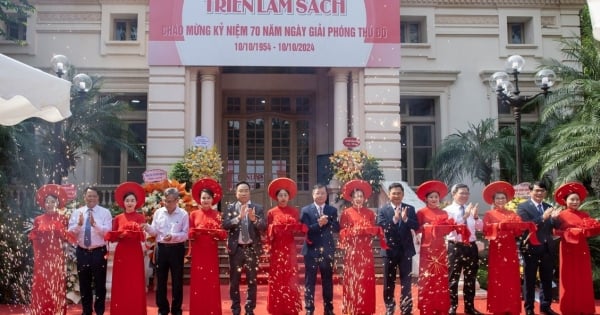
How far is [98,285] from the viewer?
7.75 metres

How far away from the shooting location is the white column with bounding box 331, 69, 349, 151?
601 inches

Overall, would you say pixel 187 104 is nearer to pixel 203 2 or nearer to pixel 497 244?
pixel 203 2

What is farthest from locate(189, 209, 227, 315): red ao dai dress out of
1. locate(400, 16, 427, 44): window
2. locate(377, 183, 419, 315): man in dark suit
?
locate(400, 16, 427, 44): window

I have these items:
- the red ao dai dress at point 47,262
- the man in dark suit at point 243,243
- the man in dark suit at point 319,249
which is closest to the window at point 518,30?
the man in dark suit at point 319,249

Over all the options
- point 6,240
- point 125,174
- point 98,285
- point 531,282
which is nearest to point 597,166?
point 531,282

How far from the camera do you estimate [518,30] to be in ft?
59.2

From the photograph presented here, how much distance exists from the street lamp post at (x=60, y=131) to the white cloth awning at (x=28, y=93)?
656cm

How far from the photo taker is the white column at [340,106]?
15.3 metres

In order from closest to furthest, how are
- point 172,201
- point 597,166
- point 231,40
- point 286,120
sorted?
point 172,201, point 597,166, point 231,40, point 286,120

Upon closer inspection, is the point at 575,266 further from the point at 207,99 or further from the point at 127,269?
the point at 207,99

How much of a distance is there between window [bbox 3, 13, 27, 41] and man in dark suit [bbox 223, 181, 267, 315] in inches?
436

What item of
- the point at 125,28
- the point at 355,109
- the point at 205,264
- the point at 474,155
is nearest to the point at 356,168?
the point at 355,109

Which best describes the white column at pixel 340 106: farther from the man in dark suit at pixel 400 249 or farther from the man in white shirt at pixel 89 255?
the man in white shirt at pixel 89 255

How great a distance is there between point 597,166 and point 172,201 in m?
7.79
